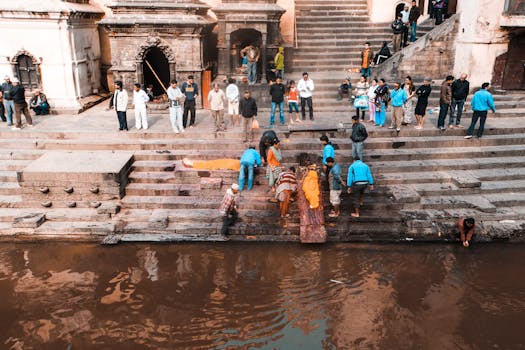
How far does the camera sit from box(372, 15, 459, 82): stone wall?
16297mm

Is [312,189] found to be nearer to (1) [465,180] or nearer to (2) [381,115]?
(1) [465,180]

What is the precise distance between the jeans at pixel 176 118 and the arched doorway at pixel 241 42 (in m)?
4.44

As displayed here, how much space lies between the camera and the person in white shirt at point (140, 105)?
12539 mm

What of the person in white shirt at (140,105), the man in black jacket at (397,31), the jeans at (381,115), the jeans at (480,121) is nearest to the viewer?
the jeans at (480,121)

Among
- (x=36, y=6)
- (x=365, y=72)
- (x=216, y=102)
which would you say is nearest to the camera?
(x=216, y=102)

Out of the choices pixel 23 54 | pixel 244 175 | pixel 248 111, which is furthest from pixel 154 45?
pixel 244 175

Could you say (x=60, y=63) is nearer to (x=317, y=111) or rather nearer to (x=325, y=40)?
(x=317, y=111)

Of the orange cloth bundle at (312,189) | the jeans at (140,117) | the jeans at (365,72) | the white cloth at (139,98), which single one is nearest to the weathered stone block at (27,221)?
the jeans at (140,117)

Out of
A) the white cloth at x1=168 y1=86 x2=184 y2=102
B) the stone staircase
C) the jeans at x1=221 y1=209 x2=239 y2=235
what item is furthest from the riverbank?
the stone staircase

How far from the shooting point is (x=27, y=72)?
1546cm

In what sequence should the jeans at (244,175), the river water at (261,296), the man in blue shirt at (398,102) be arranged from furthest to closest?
the man in blue shirt at (398,102) < the jeans at (244,175) < the river water at (261,296)

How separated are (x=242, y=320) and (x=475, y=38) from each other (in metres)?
13.3

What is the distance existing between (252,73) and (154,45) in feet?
11.3

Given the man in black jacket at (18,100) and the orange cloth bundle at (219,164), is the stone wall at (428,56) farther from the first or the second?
the man in black jacket at (18,100)
